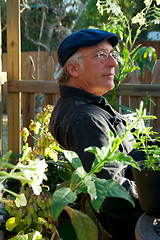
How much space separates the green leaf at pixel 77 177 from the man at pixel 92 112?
1.47ft

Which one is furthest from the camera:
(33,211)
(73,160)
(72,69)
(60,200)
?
(72,69)

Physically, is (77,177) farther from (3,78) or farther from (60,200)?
(3,78)

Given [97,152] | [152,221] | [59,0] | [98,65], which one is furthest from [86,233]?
[59,0]

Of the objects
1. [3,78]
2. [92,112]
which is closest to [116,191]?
[92,112]

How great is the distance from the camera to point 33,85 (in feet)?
10.6

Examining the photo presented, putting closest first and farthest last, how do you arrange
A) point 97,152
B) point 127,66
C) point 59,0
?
point 97,152, point 127,66, point 59,0

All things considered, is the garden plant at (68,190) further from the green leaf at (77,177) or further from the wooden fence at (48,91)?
the wooden fence at (48,91)

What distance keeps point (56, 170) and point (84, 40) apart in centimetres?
116

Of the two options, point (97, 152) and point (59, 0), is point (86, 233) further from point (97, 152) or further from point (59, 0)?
point (59, 0)

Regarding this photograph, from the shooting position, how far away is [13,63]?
10.4 feet

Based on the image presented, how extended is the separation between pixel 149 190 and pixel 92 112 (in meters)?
0.69

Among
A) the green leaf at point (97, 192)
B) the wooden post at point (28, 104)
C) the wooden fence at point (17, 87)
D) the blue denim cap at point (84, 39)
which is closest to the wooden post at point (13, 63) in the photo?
the wooden fence at point (17, 87)

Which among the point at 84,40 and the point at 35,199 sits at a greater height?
the point at 84,40

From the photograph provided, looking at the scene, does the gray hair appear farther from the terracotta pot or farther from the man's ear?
the terracotta pot
